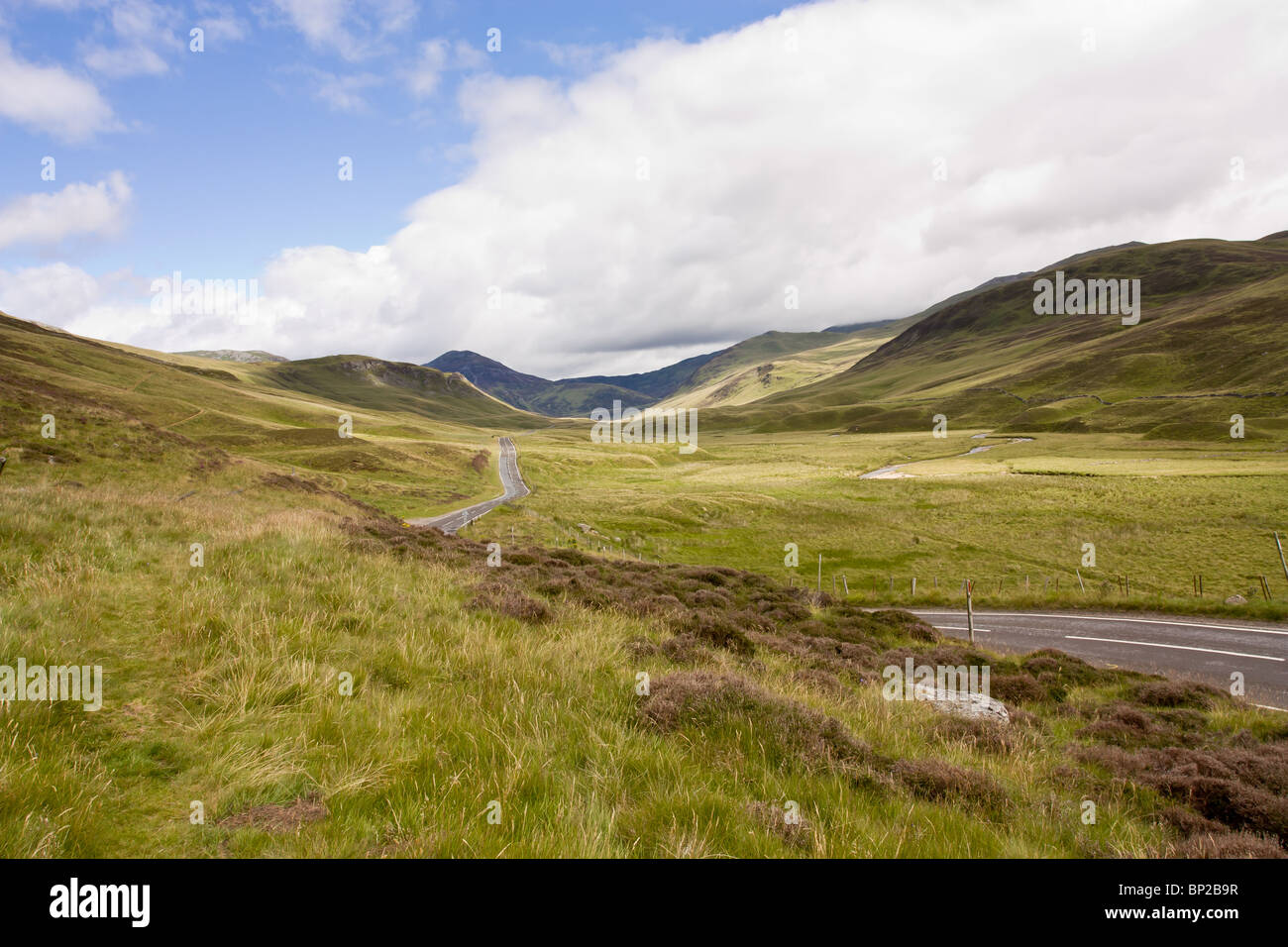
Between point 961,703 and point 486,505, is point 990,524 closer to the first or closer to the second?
point 486,505

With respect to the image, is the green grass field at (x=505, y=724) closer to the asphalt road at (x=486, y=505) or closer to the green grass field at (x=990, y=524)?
the green grass field at (x=990, y=524)

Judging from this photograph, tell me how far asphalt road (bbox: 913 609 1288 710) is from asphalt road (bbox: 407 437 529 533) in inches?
1275

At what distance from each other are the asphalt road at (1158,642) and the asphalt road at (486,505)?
1275 inches

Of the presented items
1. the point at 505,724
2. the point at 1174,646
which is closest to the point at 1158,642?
the point at 1174,646

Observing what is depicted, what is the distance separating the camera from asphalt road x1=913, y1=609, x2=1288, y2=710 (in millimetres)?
19500

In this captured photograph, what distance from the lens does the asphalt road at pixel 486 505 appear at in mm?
47688

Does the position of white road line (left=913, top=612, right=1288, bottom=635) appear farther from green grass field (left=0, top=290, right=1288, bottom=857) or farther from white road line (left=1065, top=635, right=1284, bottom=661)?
green grass field (left=0, top=290, right=1288, bottom=857)

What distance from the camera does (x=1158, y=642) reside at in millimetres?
23828

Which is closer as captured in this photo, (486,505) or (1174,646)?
(1174,646)

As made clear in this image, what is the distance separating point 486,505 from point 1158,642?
181 feet

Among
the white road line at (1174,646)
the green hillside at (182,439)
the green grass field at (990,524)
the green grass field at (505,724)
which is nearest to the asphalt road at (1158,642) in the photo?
the white road line at (1174,646)

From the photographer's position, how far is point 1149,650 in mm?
22625

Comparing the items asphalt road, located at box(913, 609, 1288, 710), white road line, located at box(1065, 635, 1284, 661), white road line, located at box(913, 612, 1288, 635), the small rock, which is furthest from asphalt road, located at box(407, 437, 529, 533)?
white road line, located at box(1065, 635, 1284, 661)
